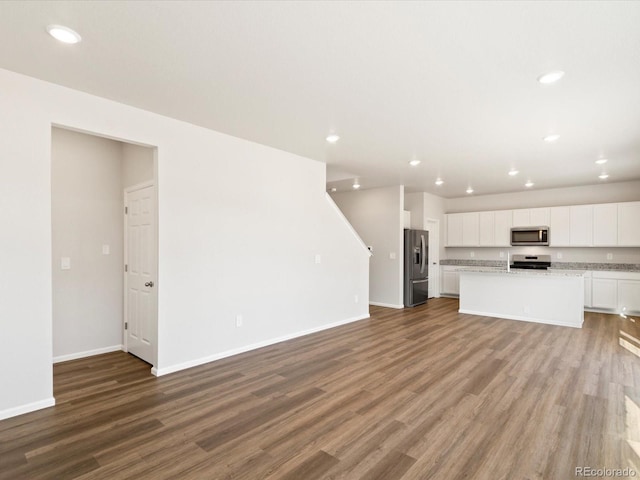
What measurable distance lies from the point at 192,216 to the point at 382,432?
113 inches

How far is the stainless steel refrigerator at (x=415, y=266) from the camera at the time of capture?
726 cm

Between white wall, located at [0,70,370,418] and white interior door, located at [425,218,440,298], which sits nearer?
white wall, located at [0,70,370,418]

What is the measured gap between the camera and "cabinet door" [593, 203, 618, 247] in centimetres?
688

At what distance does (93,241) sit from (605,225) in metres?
9.20

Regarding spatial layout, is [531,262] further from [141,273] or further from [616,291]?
[141,273]

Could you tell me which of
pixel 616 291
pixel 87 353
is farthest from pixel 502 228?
pixel 87 353

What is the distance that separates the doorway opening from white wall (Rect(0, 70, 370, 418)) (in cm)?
28

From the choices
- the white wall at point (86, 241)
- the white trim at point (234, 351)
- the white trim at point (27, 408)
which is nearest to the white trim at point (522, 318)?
the white trim at point (234, 351)

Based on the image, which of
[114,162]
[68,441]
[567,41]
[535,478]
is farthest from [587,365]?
[114,162]

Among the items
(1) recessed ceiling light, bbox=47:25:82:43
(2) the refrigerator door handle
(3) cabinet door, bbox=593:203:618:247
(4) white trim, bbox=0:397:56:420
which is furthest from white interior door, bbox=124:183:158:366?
(3) cabinet door, bbox=593:203:618:247

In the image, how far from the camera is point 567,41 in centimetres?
217

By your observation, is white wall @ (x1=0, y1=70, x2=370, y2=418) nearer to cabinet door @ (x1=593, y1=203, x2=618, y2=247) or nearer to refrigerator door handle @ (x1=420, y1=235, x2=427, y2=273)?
refrigerator door handle @ (x1=420, y1=235, x2=427, y2=273)

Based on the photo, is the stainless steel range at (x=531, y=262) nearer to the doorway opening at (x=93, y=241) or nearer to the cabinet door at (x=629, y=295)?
the cabinet door at (x=629, y=295)

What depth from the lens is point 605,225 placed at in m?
6.97
